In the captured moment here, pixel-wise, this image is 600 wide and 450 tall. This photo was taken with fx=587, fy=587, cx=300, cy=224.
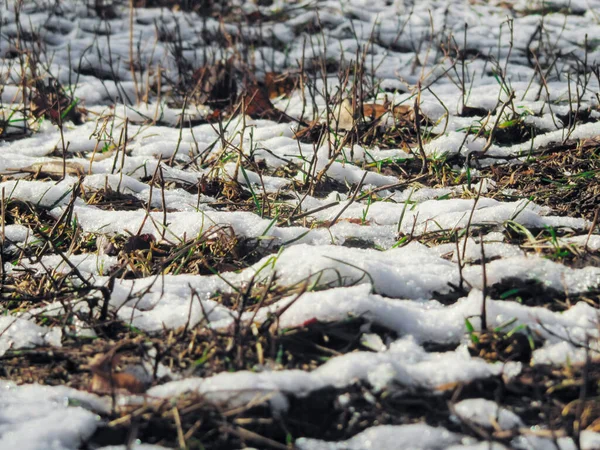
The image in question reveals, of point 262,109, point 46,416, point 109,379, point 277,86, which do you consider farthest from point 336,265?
point 277,86

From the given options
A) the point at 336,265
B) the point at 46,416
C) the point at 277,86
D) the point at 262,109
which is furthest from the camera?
the point at 277,86

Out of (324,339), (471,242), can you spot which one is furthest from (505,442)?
(471,242)

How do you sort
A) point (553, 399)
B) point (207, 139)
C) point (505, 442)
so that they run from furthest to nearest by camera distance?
point (207, 139), point (553, 399), point (505, 442)

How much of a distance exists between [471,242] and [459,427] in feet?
2.48

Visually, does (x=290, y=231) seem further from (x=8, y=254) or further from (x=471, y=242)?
(x=8, y=254)

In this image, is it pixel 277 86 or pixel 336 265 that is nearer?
pixel 336 265

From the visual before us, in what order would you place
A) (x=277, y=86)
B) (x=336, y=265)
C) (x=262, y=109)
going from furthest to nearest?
(x=277, y=86) → (x=262, y=109) → (x=336, y=265)

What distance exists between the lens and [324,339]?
1.40 meters

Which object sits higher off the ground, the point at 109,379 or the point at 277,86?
the point at 277,86

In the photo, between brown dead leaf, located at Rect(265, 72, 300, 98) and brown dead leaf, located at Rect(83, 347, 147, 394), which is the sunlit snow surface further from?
brown dead leaf, located at Rect(265, 72, 300, 98)

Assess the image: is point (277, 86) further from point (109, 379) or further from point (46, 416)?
point (46, 416)

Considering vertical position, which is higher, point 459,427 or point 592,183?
point 592,183

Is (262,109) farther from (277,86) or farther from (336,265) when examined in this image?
(336,265)

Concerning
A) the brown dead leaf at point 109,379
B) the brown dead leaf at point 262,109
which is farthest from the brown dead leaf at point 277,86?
the brown dead leaf at point 109,379
